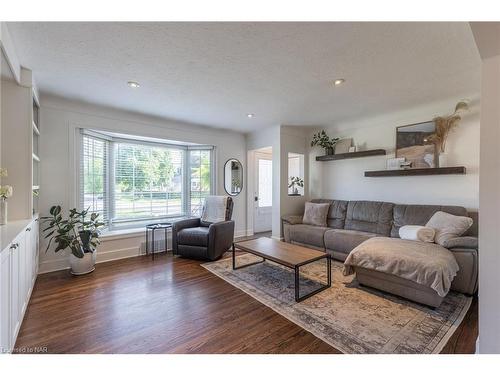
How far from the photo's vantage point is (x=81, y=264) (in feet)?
9.52

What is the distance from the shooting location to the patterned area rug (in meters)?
1.63

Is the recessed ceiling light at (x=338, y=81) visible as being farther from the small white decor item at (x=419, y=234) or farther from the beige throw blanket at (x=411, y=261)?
the small white decor item at (x=419, y=234)

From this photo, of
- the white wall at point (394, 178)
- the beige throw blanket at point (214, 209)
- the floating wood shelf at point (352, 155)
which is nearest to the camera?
the white wall at point (394, 178)

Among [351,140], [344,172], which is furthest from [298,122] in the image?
[344,172]

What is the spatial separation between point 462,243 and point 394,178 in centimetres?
160

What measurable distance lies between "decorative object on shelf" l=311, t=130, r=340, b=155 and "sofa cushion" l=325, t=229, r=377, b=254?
1.70 metres

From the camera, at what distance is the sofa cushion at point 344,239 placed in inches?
126

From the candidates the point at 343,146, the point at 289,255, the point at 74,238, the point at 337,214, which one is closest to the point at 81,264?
the point at 74,238

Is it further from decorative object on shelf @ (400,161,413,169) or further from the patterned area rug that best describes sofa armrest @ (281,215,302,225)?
decorative object on shelf @ (400,161,413,169)

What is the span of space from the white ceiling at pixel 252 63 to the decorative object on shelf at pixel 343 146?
34.1 inches

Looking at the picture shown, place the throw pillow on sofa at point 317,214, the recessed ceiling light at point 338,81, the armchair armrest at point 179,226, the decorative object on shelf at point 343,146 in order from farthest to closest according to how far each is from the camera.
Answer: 1. the decorative object on shelf at point 343,146
2. the throw pillow on sofa at point 317,214
3. the armchair armrest at point 179,226
4. the recessed ceiling light at point 338,81

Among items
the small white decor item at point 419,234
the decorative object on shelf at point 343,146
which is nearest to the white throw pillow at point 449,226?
the small white decor item at point 419,234

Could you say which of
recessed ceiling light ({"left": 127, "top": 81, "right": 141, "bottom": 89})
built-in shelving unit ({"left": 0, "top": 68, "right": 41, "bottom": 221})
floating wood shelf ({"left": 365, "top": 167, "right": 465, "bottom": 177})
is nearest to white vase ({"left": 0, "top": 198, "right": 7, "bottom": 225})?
built-in shelving unit ({"left": 0, "top": 68, "right": 41, "bottom": 221})
